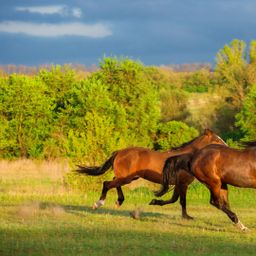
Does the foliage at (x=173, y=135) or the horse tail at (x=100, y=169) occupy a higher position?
the foliage at (x=173, y=135)

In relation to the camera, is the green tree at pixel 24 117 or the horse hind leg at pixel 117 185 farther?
the green tree at pixel 24 117

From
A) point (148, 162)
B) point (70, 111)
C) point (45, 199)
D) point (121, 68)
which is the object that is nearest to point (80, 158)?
point (45, 199)

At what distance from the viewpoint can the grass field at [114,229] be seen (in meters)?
10.1

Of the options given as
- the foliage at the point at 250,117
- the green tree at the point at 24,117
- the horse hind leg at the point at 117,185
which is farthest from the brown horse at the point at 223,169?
the foliage at the point at 250,117

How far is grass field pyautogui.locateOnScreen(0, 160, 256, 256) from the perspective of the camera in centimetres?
1015

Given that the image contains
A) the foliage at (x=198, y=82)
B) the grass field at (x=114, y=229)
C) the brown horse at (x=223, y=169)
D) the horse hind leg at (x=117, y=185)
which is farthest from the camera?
the foliage at (x=198, y=82)

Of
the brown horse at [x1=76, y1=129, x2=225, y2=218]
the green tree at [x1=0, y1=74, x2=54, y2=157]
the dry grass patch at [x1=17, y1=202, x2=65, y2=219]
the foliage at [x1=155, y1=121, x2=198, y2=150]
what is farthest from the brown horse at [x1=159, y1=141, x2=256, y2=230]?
the foliage at [x1=155, y1=121, x2=198, y2=150]

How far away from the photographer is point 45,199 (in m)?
18.2

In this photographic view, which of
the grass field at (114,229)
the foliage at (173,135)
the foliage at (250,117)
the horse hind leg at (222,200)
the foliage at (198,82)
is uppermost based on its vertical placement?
the foliage at (198,82)

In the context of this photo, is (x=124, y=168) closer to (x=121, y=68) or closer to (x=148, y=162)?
(x=148, y=162)

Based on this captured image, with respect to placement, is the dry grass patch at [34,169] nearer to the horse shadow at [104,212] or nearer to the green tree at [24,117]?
the green tree at [24,117]

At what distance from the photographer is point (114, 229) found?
39.8 feet

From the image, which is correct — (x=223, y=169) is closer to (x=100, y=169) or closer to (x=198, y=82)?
(x=100, y=169)

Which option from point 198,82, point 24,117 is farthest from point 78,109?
point 198,82
